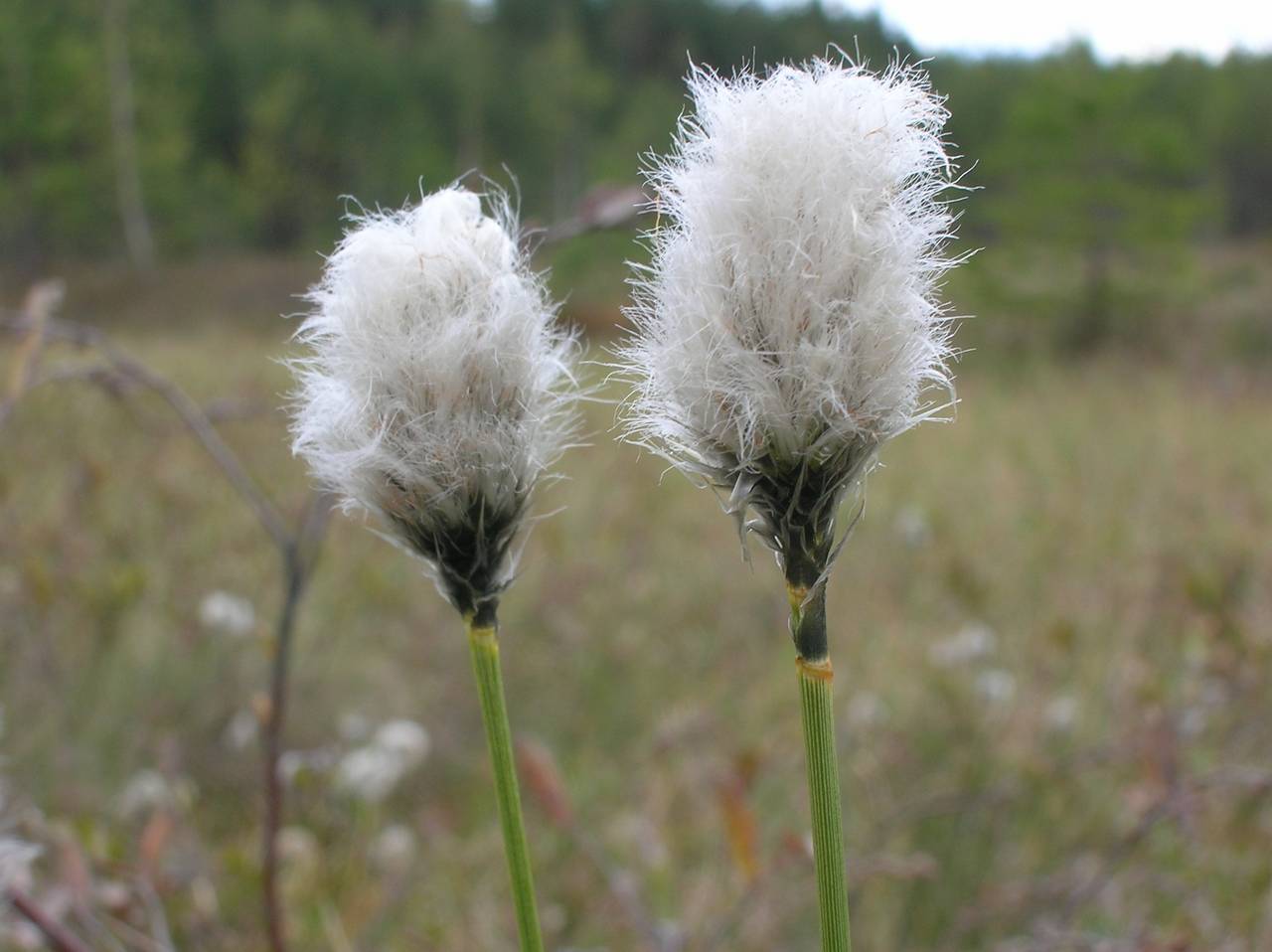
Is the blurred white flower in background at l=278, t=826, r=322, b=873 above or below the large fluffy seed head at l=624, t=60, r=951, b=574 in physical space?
below

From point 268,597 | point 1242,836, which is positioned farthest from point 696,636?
point 1242,836

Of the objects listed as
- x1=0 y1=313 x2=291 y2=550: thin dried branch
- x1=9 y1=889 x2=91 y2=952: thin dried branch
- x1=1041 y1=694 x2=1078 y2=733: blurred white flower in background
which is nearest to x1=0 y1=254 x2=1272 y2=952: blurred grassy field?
x1=1041 y1=694 x2=1078 y2=733: blurred white flower in background

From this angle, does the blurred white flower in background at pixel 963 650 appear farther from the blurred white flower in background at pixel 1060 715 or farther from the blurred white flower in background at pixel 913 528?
the blurred white flower in background at pixel 913 528

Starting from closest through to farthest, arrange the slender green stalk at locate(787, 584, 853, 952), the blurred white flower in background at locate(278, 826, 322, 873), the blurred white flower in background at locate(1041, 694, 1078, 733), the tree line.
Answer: the slender green stalk at locate(787, 584, 853, 952), the blurred white flower in background at locate(278, 826, 322, 873), the blurred white flower in background at locate(1041, 694, 1078, 733), the tree line

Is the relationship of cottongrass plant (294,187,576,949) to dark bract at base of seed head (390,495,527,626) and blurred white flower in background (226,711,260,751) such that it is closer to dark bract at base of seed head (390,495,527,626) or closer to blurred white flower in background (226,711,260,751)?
dark bract at base of seed head (390,495,527,626)

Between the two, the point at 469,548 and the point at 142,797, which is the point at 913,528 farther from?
the point at 469,548

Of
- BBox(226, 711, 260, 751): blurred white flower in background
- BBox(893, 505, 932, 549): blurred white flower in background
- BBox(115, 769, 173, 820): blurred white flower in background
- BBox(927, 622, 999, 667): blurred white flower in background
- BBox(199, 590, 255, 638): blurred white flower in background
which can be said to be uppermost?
BBox(893, 505, 932, 549): blurred white flower in background

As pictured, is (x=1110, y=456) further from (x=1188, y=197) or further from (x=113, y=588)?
(x=1188, y=197)
